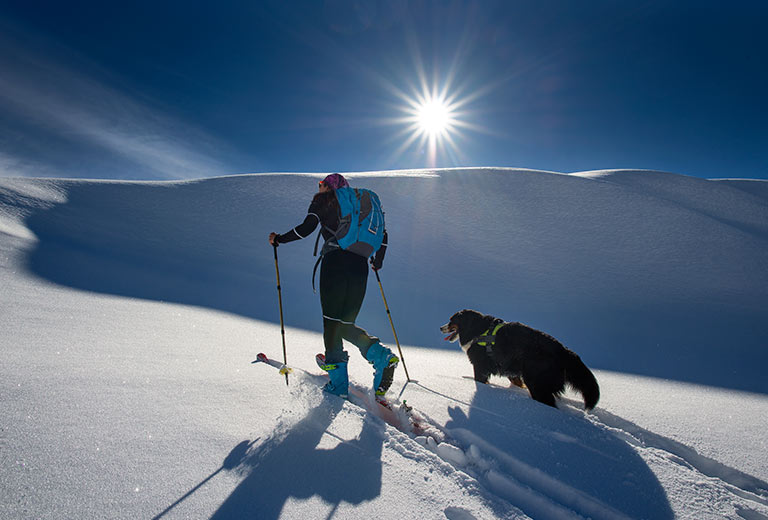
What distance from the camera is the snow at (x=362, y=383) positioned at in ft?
4.80

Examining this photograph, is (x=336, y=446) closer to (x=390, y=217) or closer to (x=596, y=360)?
(x=596, y=360)

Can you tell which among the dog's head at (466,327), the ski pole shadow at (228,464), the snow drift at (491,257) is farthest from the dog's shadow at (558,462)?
the snow drift at (491,257)

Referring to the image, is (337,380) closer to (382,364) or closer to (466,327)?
(382,364)

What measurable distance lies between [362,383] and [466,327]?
5.32ft

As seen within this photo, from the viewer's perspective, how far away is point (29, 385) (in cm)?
182

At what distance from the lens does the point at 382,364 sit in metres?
2.68

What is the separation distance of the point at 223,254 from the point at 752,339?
12.0 m

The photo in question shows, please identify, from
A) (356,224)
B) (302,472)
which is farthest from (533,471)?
(356,224)

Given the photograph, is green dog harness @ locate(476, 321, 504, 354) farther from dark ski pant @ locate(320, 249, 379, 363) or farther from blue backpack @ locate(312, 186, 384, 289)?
blue backpack @ locate(312, 186, 384, 289)

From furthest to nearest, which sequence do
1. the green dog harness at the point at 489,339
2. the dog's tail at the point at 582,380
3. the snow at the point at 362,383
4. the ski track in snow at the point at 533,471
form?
the green dog harness at the point at 489,339 < the dog's tail at the point at 582,380 < the ski track in snow at the point at 533,471 < the snow at the point at 362,383

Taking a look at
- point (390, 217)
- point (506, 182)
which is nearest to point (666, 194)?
point (506, 182)

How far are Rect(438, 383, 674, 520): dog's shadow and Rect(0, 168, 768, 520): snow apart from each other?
0.01 meters

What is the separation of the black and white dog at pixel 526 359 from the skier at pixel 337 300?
1.40m

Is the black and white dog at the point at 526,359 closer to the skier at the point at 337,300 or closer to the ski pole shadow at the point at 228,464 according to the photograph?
the skier at the point at 337,300
